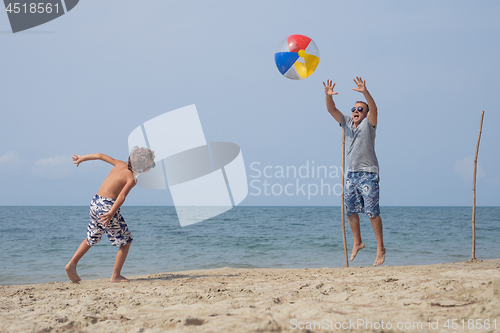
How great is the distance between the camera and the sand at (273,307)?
225cm

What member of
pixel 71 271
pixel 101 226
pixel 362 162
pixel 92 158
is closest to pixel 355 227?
pixel 362 162

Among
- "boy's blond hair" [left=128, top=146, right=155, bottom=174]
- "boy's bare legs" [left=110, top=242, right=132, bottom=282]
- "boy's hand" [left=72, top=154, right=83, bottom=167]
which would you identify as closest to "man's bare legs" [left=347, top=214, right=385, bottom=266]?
"boy's blond hair" [left=128, top=146, right=155, bottom=174]

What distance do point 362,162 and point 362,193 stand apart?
375 mm

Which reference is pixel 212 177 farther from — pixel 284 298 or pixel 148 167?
pixel 284 298

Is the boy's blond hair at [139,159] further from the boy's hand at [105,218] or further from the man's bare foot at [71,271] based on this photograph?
the man's bare foot at [71,271]

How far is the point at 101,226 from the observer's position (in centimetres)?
429

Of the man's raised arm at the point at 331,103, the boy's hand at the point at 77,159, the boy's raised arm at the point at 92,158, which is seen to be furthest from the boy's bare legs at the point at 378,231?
the boy's hand at the point at 77,159

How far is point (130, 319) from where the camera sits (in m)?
2.67

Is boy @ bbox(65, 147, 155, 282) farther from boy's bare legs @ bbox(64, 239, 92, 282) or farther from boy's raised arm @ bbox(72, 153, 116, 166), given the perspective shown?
boy's raised arm @ bbox(72, 153, 116, 166)

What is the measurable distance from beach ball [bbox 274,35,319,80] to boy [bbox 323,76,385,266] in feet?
1.74

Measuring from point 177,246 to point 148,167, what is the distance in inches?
296

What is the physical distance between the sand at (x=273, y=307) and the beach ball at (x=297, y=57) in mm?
2778

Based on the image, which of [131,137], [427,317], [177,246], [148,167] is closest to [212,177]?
[131,137]

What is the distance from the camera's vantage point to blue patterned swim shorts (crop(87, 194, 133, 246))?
4.23 meters
